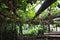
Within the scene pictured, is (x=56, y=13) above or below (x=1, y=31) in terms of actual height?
above

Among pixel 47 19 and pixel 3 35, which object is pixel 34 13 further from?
pixel 3 35

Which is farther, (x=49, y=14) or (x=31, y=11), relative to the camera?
(x=49, y=14)

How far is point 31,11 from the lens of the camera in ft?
8.28

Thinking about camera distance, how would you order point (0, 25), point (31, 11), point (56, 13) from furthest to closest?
point (0, 25) → point (56, 13) → point (31, 11)

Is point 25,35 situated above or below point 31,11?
below

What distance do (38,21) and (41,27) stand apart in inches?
30.5

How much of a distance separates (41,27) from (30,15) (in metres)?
1.34

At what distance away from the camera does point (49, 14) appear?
3.09 m

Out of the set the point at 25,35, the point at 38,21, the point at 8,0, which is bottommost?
the point at 25,35

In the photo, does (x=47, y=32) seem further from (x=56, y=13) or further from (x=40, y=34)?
(x=56, y=13)

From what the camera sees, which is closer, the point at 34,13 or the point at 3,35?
the point at 34,13

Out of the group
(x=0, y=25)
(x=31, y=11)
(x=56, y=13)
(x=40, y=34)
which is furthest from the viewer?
(x=40, y=34)

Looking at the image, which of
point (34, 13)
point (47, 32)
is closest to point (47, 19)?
point (34, 13)

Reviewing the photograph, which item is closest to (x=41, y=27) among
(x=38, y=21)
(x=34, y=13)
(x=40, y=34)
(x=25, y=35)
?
(x=40, y=34)
